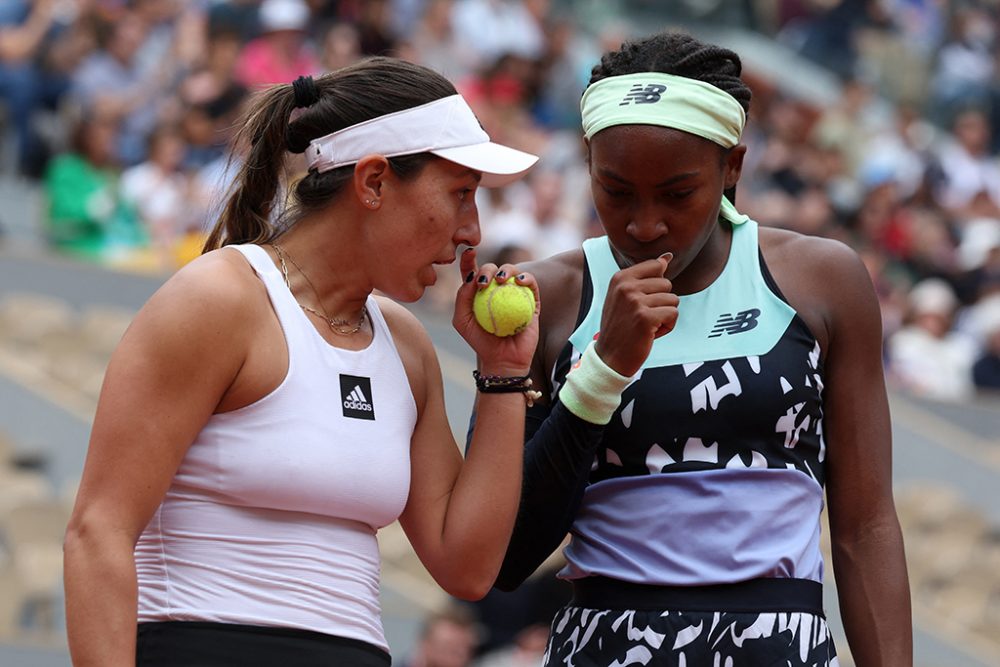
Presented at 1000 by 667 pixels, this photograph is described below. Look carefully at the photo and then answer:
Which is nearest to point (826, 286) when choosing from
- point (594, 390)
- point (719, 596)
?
point (594, 390)

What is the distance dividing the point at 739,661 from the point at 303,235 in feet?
3.42

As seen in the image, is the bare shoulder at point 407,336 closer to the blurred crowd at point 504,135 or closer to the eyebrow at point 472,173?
the eyebrow at point 472,173

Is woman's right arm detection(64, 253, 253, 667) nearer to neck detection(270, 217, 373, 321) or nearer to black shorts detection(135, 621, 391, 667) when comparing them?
black shorts detection(135, 621, 391, 667)

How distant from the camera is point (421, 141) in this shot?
282 centimetres

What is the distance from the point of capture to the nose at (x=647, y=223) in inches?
110

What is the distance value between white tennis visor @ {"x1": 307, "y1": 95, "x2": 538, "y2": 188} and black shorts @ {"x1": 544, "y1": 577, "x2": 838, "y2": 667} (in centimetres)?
76

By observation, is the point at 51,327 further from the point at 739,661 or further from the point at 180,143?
the point at 739,661

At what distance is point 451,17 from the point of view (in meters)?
13.1

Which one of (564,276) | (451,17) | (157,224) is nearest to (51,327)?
(157,224)

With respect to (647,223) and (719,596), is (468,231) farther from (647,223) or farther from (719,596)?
(719,596)

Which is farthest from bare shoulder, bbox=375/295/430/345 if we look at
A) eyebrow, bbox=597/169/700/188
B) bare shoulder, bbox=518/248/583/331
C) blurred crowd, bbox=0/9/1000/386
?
blurred crowd, bbox=0/9/1000/386

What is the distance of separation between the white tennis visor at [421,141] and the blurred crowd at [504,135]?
5.52 metres

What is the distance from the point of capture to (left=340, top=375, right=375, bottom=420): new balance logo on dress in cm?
273

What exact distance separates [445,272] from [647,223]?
7328mm
